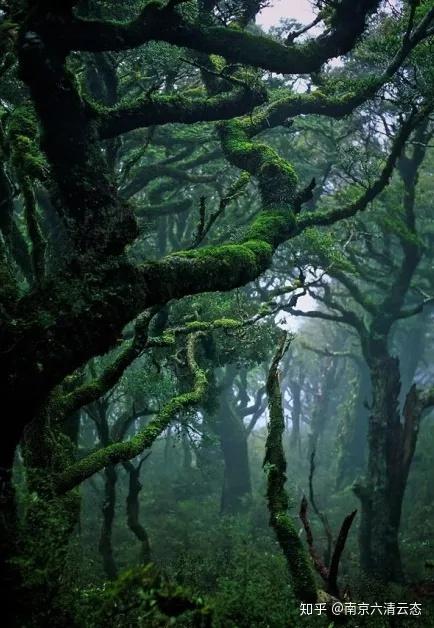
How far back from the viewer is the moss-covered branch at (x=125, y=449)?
604 cm

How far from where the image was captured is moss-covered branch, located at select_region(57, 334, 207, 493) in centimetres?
604

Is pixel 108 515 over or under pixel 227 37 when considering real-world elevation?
under

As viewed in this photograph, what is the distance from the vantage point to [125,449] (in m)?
6.79

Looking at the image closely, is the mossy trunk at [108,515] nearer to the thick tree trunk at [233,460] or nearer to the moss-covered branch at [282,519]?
the moss-covered branch at [282,519]

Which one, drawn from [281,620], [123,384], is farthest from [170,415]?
[123,384]

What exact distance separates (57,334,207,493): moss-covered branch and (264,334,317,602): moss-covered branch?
5.77ft

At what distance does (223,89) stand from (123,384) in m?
8.54

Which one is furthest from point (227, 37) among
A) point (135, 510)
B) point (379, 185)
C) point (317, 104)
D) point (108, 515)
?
point (108, 515)

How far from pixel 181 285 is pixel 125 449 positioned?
2.66m

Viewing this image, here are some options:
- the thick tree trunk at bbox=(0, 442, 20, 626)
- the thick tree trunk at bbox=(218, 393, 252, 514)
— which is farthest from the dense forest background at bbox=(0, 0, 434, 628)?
the thick tree trunk at bbox=(218, 393, 252, 514)

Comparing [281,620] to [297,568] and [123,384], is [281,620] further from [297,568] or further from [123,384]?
[123,384]

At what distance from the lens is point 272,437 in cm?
679

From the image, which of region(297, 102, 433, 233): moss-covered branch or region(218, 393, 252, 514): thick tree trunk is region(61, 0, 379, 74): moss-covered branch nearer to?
region(297, 102, 433, 233): moss-covered branch

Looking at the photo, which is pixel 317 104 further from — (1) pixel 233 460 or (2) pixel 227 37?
(1) pixel 233 460
